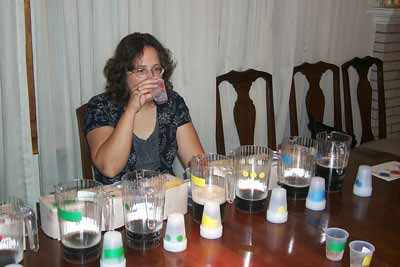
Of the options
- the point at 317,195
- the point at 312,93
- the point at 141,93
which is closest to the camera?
the point at 317,195

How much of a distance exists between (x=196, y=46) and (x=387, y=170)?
1.24 metres

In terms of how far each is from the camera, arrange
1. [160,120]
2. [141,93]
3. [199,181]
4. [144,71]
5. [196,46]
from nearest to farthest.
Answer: [199,181]
[141,93]
[144,71]
[160,120]
[196,46]

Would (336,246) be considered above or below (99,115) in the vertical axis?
below

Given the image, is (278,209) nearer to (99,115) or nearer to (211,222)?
(211,222)

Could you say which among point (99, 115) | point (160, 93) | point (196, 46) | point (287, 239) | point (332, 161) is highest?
point (196, 46)

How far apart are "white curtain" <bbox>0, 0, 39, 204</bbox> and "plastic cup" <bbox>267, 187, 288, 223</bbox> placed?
4.17 feet

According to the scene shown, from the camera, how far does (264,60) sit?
119 inches

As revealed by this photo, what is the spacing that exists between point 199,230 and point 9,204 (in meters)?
0.50

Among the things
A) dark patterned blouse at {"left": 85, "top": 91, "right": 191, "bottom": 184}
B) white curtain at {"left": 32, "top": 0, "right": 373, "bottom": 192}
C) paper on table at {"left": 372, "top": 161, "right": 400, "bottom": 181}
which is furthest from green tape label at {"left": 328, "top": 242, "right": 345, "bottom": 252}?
white curtain at {"left": 32, "top": 0, "right": 373, "bottom": 192}

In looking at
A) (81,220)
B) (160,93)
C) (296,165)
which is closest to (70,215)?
(81,220)

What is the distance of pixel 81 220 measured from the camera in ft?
4.00

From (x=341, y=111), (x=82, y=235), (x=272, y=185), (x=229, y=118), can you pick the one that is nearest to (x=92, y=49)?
(x=229, y=118)

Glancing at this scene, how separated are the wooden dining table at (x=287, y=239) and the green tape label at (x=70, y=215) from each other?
9cm

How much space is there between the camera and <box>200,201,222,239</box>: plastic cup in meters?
1.31
